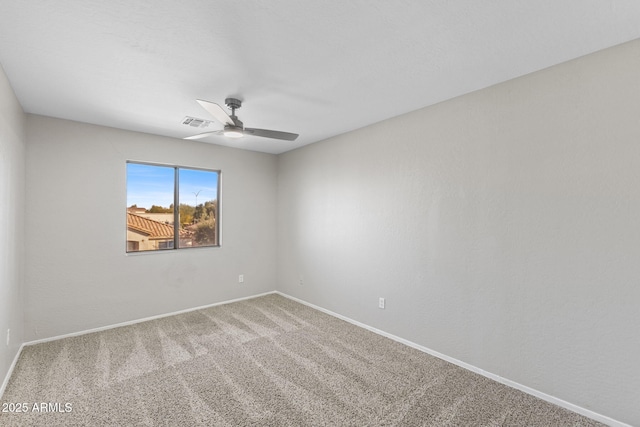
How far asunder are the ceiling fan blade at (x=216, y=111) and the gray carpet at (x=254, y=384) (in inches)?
87.7

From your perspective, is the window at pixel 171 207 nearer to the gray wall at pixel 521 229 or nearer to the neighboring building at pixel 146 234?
the neighboring building at pixel 146 234

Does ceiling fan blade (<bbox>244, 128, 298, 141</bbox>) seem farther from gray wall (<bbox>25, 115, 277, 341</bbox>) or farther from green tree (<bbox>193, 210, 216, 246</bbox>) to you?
green tree (<bbox>193, 210, 216, 246</bbox>)

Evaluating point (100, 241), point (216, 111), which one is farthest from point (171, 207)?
point (216, 111)

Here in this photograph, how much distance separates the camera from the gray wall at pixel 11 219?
7.26 feet

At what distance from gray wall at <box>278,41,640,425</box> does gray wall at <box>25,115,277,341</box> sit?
2179 mm

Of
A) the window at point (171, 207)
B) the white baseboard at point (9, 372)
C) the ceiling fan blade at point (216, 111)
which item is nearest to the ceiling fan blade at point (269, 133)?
the ceiling fan blade at point (216, 111)

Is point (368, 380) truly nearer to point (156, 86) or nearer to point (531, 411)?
point (531, 411)

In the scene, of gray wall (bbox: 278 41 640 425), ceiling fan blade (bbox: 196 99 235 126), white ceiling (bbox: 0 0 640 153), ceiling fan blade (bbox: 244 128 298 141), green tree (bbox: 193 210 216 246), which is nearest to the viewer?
white ceiling (bbox: 0 0 640 153)

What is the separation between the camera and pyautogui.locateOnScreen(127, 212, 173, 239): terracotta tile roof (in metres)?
3.89

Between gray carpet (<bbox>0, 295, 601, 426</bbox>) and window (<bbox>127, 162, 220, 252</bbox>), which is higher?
window (<bbox>127, 162, 220, 252</bbox>)

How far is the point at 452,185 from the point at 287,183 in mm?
2825

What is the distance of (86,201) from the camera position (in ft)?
11.1

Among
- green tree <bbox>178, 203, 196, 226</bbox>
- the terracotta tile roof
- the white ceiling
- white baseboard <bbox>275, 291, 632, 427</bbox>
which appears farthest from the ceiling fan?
white baseboard <bbox>275, 291, 632, 427</bbox>

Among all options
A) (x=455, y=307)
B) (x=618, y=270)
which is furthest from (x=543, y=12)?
(x=455, y=307)
